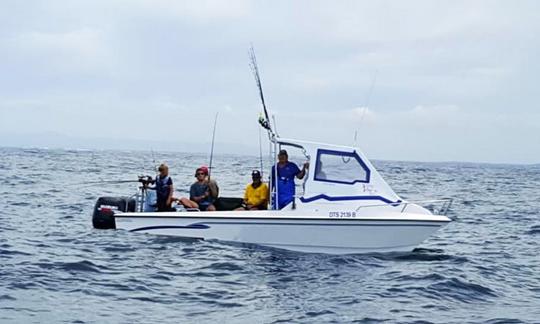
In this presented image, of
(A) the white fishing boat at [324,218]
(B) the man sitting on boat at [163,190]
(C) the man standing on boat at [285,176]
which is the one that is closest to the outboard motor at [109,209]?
(B) the man sitting on boat at [163,190]

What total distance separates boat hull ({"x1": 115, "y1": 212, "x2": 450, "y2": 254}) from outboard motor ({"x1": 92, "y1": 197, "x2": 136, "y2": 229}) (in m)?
1.54

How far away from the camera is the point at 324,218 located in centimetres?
1430

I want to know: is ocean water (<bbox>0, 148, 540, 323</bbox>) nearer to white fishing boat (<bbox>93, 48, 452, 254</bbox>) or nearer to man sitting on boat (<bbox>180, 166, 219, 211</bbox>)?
white fishing boat (<bbox>93, 48, 452, 254</bbox>)

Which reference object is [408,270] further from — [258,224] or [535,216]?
[535,216]

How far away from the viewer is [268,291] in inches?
450

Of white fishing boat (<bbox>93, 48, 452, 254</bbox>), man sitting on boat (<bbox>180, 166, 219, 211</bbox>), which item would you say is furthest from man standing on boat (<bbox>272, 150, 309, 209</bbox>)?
man sitting on boat (<bbox>180, 166, 219, 211</bbox>)

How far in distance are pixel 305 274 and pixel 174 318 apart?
357cm

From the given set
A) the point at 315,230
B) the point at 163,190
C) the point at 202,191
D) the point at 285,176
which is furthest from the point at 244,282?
the point at 163,190

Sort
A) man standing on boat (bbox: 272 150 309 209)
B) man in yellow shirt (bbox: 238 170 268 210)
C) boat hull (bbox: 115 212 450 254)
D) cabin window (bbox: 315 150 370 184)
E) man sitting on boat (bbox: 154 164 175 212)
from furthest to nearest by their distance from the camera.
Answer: man sitting on boat (bbox: 154 164 175 212)
man in yellow shirt (bbox: 238 170 268 210)
cabin window (bbox: 315 150 370 184)
man standing on boat (bbox: 272 150 309 209)
boat hull (bbox: 115 212 450 254)

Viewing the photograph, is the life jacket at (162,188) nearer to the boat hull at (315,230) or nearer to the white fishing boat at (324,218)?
the white fishing boat at (324,218)

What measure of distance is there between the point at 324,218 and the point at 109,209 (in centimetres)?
489

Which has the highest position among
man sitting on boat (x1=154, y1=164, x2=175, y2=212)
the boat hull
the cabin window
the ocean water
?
the cabin window

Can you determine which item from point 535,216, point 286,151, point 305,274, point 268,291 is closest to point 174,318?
point 268,291

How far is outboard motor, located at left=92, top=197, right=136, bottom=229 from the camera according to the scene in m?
16.1
